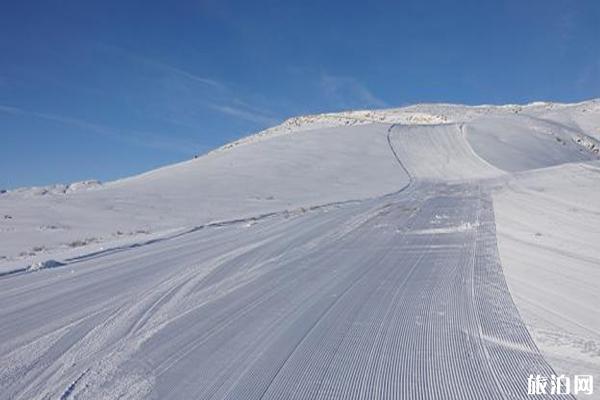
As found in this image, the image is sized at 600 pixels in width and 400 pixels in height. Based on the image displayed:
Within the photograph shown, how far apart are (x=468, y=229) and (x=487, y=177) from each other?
1744 cm

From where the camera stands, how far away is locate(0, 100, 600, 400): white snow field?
4797 mm

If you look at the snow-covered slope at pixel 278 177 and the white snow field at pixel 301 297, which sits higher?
the snow-covered slope at pixel 278 177

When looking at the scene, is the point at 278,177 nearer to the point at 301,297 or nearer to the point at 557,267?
the point at 557,267

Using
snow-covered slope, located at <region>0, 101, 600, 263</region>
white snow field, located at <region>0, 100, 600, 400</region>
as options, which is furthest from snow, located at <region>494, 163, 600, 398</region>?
snow-covered slope, located at <region>0, 101, 600, 263</region>

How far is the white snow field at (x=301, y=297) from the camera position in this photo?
4.80 metres

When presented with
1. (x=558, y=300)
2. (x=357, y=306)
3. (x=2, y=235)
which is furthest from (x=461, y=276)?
(x=2, y=235)

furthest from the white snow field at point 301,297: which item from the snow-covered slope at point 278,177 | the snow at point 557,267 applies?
the snow-covered slope at point 278,177

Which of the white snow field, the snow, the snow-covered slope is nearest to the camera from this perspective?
the white snow field

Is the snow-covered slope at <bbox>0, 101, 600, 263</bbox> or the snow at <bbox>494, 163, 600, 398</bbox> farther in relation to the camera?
the snow-covered slope at <bbox>0, 101, 600, 263</bbox>

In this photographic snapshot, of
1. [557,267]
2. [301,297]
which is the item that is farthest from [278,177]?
[301,297]

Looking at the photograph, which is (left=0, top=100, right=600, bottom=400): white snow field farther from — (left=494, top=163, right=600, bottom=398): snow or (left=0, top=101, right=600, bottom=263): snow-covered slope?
(left=0, top=101, right=600, bottom=263): snow-covered slope

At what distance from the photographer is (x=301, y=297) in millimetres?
7461

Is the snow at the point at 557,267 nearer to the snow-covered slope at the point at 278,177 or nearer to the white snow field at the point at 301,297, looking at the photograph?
the white snow field at the point at 301,297

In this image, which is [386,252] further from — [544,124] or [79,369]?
[544,124]
